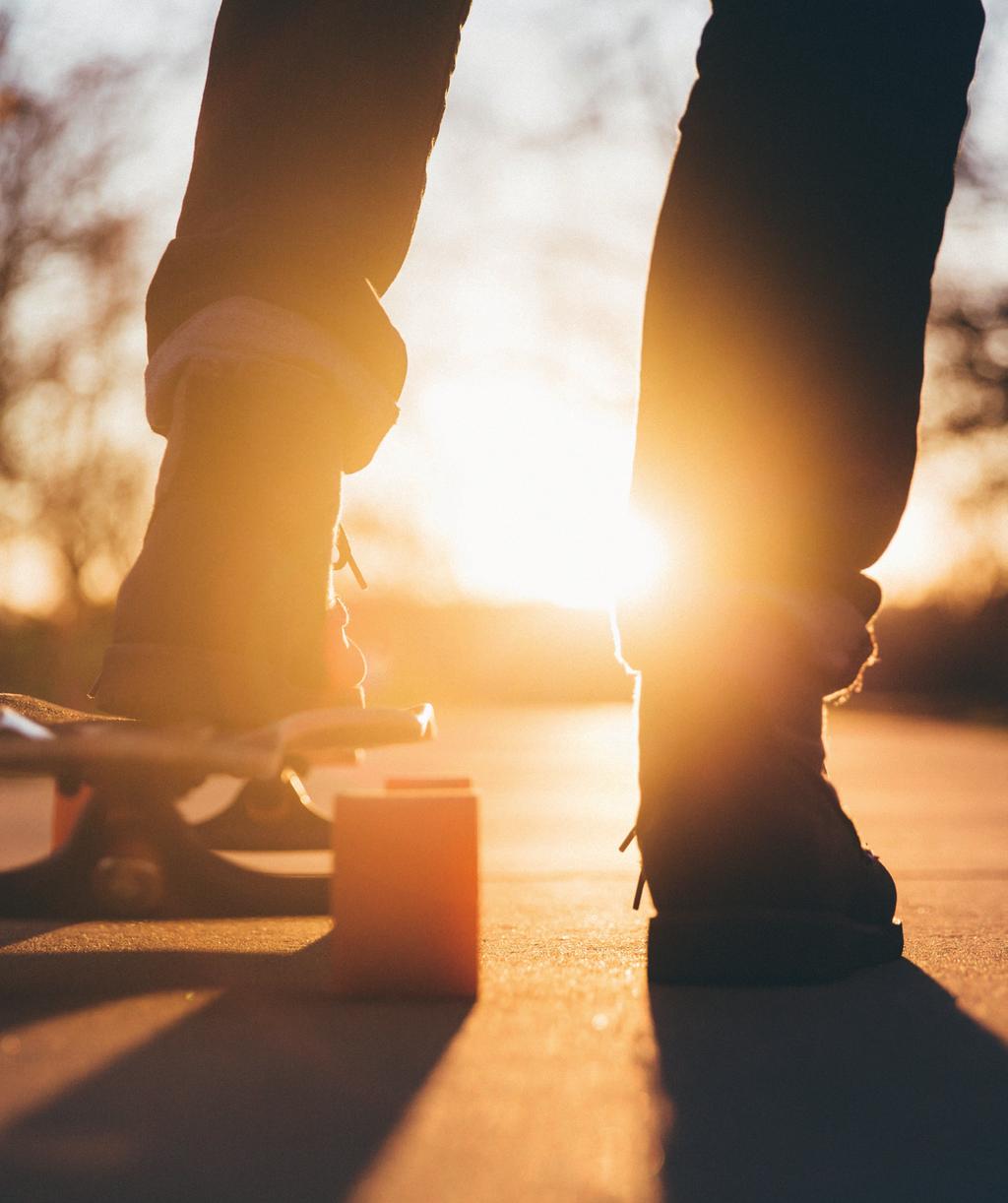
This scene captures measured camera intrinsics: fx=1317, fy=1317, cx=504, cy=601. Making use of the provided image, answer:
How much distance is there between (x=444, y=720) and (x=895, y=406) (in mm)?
12076

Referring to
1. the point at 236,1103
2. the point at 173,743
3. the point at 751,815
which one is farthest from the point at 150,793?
the point at 751,815

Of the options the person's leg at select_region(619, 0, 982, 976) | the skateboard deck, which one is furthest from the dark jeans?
the skateboard deck

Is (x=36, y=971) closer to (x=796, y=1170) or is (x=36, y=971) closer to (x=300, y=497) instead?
(x=300, y=497)

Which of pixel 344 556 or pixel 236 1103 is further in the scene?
pixel 344 556

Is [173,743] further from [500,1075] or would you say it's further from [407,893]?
[500,1075]

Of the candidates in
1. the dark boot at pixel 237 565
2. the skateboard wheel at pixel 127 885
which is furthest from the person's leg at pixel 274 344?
the skateboard wheel at pixel 127 885

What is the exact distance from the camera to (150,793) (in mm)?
1157

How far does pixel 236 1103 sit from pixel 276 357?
77 centimetres

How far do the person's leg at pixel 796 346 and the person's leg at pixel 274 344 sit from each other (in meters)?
0.33

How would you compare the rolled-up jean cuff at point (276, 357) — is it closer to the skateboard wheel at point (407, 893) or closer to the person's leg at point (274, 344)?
the person's leg at point (274, 344)

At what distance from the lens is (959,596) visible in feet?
73.6

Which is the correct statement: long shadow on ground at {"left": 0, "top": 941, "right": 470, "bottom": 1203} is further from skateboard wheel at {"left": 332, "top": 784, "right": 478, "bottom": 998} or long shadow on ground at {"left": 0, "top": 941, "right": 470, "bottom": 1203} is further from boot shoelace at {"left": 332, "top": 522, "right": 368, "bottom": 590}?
boot shoelace at {"left": 332, "top": 522, "right": 368, "bottom": 590}

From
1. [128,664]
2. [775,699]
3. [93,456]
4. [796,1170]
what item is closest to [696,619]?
[775,699]

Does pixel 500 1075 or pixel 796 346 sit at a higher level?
pixel 796 346
